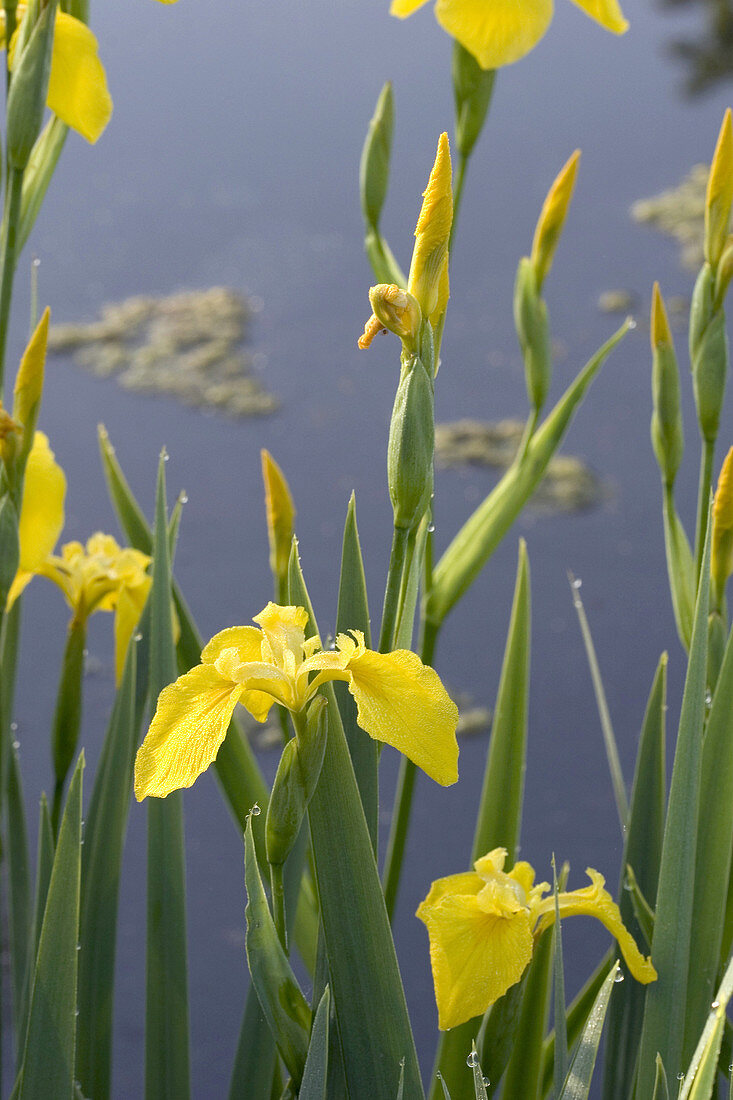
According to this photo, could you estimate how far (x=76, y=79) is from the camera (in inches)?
18.0

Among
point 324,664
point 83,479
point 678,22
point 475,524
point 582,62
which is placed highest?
point 678,22

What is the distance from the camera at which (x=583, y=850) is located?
1.06 metres

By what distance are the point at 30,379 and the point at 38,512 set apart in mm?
106

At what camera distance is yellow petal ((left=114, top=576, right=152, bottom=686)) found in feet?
1.71

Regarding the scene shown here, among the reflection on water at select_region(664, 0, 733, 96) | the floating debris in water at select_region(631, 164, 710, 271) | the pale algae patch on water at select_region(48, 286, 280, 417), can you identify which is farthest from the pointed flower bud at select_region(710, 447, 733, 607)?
the reflection on water at select_region(664, 0, 733, 96)

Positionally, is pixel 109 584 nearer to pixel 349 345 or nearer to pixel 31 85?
pixel 31 85

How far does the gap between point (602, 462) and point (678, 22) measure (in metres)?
1.39

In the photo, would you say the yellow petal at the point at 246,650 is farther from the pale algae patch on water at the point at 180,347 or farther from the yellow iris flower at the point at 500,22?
the pale algae patch on water at the point at 180,347

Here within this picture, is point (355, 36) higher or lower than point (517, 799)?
higher

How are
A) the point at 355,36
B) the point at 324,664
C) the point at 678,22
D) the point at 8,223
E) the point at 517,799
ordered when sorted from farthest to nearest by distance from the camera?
the point at 678,22
the point at 355,36
the point at 517,799
the point at 8,223
the point at 324,664

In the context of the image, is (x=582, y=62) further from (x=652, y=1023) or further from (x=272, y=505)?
(x=652, y=1023)

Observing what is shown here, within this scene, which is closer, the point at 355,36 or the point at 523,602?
the point at 523,602

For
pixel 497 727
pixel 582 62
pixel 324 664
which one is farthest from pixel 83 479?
pixel 582 62

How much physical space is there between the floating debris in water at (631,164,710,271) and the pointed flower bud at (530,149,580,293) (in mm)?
1164
